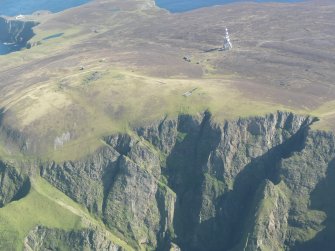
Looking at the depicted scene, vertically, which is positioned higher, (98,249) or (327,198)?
(327,198)

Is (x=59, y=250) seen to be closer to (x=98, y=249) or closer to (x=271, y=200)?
(x=98, y=249)

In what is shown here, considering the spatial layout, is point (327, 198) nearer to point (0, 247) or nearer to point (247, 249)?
point (247, 249)

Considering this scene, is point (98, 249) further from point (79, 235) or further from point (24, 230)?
point (24, 230)

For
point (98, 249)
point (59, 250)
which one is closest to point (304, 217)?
point (98, 249)

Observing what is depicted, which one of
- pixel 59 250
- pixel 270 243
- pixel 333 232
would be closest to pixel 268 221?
pixel 270 243

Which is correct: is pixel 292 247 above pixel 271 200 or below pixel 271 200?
below
